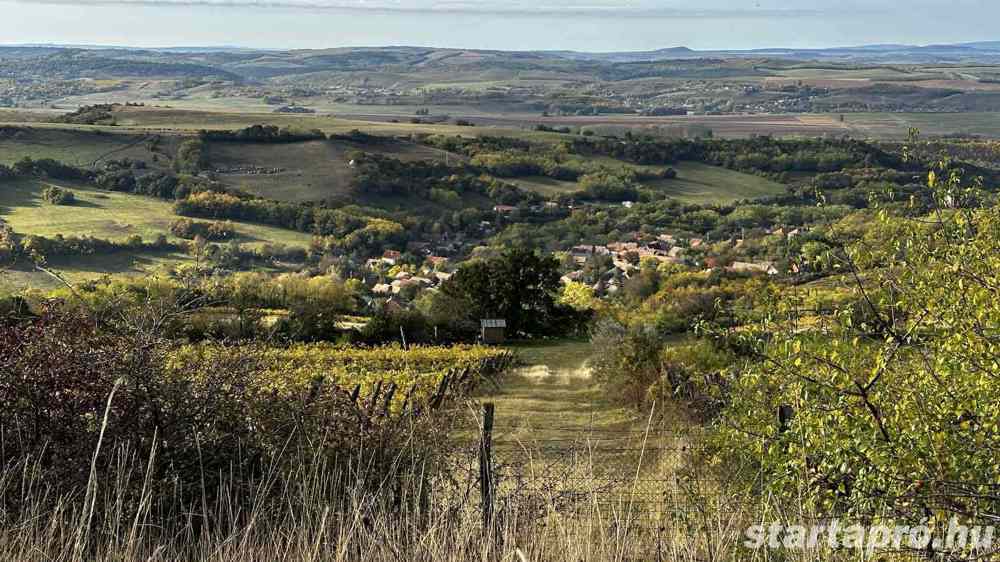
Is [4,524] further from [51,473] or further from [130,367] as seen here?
[130,367]

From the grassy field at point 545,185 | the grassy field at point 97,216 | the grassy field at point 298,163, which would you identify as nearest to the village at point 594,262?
the grassy field at point 97,216

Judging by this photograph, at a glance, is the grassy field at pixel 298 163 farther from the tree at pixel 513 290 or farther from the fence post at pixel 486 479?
the fence post at pixel 486 479

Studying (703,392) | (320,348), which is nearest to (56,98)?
(320,348)

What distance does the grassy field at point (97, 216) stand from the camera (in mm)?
52125

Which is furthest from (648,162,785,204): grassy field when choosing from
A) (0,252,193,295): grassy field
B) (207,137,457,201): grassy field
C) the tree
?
the tree

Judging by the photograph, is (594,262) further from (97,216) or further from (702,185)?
(702,185)

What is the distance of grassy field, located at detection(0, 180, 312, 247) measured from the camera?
5212cm

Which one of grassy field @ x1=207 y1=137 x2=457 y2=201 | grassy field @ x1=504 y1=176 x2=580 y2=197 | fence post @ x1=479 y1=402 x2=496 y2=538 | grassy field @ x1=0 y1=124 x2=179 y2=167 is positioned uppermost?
fence post @ x1=479 y1=402 x2=496 y2=538

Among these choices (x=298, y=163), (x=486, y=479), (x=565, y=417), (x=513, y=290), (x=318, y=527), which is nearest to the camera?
(x=318, y=527)

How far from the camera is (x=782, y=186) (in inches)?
3164

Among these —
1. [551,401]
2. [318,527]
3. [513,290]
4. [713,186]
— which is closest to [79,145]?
[713,186]

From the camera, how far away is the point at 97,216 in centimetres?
5562

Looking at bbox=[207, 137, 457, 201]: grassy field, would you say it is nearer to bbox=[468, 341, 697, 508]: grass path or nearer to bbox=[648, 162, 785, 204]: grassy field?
bbox=[648, 162, 785, 204]: grassy field

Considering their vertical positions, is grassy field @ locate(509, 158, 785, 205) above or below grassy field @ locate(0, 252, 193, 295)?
above
